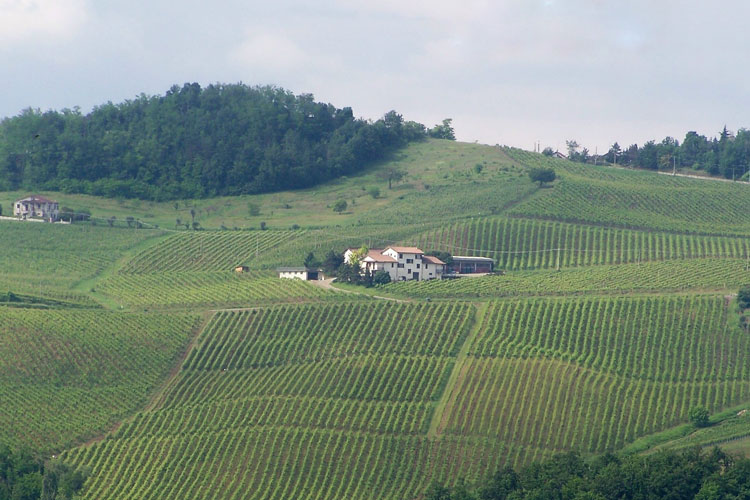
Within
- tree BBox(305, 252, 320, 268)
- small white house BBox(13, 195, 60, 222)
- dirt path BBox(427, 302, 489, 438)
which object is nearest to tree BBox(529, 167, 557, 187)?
tree BBox(305, 252, 320, 268)

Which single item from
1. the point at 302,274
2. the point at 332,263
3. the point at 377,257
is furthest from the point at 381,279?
the point at 302,274

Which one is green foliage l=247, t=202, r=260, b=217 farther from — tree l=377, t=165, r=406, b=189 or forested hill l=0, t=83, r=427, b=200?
tree l=377, t=165, r=406, b=189

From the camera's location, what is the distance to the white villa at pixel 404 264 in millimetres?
90188

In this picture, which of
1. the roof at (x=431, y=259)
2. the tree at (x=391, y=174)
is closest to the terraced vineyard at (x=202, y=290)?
Answer: the roof at (x=431, y=259)

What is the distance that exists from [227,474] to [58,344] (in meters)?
17.8

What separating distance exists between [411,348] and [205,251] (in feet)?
101

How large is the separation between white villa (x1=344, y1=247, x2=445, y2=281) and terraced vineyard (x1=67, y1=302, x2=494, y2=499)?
8.64 metres

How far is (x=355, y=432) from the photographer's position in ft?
222

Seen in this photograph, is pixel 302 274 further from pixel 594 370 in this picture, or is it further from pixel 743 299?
pixel 743 299

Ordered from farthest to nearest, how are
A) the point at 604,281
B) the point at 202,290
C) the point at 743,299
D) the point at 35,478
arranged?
the point at 202,290
the point at 604,281
the point at 743,299
the point at 35,478

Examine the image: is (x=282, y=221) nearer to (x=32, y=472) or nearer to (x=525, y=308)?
(x=525, y=308)

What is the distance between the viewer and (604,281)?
8506cm

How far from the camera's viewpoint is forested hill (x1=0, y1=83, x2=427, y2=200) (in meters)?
127

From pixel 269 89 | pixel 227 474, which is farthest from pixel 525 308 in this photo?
pixel 269 89
